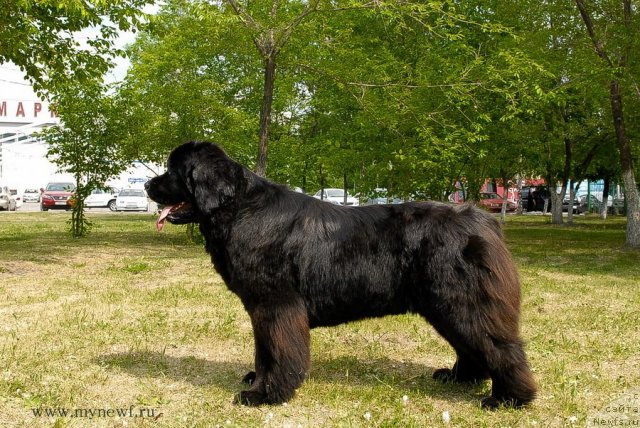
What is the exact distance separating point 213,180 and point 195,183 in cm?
15

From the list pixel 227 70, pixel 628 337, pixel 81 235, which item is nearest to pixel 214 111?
pixel 81 235

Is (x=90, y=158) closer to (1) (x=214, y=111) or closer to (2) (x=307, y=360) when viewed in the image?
(1) (x=214, y=111)

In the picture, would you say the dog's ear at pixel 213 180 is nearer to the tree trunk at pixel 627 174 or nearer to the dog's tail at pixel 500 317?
the dog's tail at pixel 500 317

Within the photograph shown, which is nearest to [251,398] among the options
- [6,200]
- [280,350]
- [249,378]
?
[280,350]

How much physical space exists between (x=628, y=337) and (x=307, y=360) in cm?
407

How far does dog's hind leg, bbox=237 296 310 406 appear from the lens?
16.2 ft

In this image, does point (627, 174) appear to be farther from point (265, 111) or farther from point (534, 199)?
point (534, 199)

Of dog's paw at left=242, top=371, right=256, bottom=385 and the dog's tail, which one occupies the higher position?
the dog's tail

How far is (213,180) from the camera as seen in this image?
5.14 metres

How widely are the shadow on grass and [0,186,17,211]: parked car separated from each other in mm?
40061

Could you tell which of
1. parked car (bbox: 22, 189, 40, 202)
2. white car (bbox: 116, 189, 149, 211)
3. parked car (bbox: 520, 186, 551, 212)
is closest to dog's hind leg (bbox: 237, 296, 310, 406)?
white car (bbox: 116, 189, 149, 211)

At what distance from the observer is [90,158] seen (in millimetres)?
19703

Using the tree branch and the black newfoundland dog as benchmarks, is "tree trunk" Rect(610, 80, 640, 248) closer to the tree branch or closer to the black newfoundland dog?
the tree branch

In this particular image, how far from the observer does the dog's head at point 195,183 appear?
513cm
